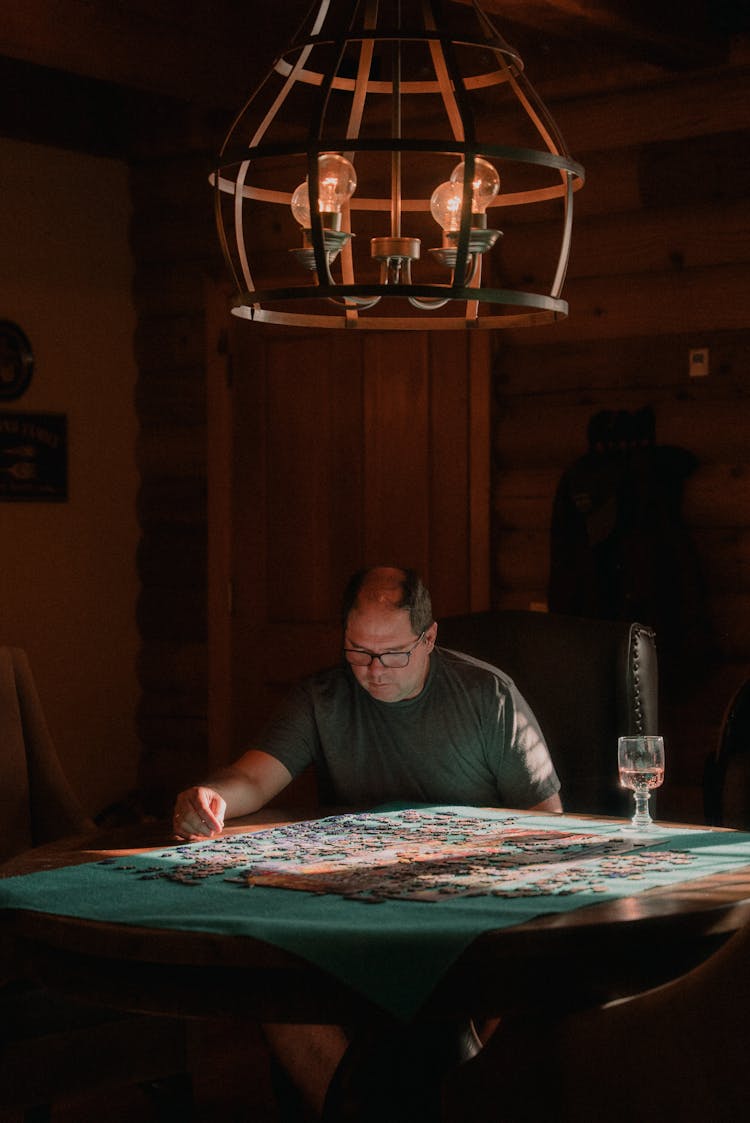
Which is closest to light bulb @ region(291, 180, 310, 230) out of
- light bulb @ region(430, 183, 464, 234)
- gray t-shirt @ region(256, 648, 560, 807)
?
light bulb @ region(430, 183, 464, 234)

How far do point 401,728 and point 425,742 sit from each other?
57 millimetres

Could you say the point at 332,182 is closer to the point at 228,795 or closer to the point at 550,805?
the point at 228,795

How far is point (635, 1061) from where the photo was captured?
2.03 meters

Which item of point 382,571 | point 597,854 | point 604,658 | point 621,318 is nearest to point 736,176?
point 621,318

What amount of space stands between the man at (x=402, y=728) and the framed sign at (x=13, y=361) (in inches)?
115

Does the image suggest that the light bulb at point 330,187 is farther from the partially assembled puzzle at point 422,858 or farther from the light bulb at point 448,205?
the partially assembled puzzle at point 422,858

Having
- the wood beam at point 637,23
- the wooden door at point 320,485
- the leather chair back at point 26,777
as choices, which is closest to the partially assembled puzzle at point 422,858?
the leather chair back at point 26,777

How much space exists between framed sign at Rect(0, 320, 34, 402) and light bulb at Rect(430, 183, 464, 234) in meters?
3.60

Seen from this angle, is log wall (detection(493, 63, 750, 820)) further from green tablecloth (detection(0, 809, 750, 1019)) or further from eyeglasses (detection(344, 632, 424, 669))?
green tablecloth (detection(0, 809, 750, 1019))

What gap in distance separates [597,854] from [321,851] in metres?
0.44

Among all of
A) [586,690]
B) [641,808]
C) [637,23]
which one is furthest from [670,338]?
[641,808]

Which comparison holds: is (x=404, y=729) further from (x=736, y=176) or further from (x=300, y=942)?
(x=736, y=176)

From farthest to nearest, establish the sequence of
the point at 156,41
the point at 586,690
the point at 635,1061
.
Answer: the point at 156,41
the point at 586,690
the point at 635,1061

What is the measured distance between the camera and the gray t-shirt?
3.15 m
